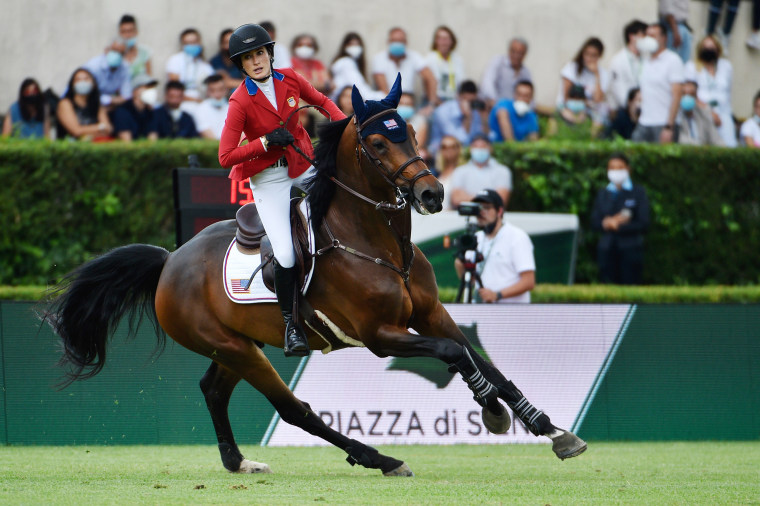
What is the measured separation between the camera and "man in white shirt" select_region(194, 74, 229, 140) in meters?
14.1

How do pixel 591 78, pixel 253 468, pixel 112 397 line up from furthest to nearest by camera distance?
pixel 591 78, pixel 112 397, pixel 253 468

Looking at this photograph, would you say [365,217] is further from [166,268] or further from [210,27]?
[210,27]

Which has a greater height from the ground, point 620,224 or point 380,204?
point 380,204

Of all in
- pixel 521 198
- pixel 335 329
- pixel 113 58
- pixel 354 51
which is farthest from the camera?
pixel 354 51

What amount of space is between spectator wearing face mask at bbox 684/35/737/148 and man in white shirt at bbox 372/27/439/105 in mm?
4153

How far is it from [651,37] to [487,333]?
7.55m

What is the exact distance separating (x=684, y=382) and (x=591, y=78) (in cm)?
720

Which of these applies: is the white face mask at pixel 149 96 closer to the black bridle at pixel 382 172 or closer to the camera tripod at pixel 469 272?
the camera tripod at pixel 469 272

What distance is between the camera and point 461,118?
1489 centimetres

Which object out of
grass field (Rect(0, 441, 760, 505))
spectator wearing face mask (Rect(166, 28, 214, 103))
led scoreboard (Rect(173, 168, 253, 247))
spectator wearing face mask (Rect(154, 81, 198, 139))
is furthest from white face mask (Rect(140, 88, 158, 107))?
grass field (Rect(0, 441, 760, 505))

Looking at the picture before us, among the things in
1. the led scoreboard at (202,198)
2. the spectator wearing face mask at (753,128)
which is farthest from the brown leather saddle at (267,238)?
the spectator wearing face mask at (753,128)

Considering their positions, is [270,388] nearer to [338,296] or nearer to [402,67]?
[338,296]

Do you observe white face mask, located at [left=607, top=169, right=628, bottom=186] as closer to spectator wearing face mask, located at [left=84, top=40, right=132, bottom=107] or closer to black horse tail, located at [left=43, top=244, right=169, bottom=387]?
spectator wearing face mask, located at [left=84, top=40, right=132, bottom=107]

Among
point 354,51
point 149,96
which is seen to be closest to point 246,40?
point 149,96
